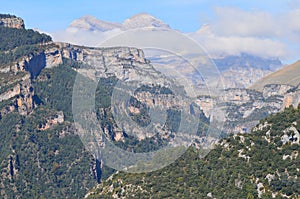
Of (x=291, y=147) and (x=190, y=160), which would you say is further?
(x=190, y=160)

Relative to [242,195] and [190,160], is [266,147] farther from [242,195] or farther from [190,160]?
[190,160]

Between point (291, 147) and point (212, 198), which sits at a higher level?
point (291, 147)

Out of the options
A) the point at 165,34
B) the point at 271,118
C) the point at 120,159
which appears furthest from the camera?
the point at 120,159

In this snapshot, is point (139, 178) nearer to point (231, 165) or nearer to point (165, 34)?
point (231, 165)

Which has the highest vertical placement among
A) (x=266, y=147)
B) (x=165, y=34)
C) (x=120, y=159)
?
(x=165, y=34)

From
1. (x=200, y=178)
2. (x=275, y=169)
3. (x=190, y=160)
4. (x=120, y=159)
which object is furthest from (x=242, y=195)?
(x=120, y=159)

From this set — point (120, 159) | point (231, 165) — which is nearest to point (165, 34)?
point (231, 165)

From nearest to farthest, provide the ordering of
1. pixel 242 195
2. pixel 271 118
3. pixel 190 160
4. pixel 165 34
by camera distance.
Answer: pixel 242 195 < pixel 165 34 < pixel 271 118 < pixel 190 160
